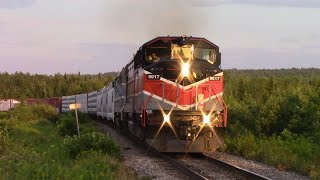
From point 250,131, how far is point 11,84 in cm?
15171

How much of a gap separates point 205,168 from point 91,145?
12.6ft

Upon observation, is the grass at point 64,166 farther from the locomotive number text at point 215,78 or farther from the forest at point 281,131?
the forest at point 281,131

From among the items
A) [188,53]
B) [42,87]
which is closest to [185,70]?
[188,53]

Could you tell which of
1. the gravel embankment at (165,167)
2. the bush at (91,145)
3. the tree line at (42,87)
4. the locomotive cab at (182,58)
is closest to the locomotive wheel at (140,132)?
the gravel embankment at (165,167)

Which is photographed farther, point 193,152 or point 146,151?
point 146,151

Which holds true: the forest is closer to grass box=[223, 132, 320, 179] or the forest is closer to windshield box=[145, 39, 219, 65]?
grass box=[223, 132, 320, 179]

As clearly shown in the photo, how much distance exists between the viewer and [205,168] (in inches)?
560

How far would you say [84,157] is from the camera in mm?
14336

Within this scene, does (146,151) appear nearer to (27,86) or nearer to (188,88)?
(188,88)

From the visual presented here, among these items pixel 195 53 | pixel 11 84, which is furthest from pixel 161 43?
pixel 11 84

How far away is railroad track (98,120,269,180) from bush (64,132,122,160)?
5.84ft

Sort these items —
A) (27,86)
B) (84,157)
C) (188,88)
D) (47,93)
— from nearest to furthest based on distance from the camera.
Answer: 1. (84,157)
2. (188,88)
3. (47,93)
4. (27,86)

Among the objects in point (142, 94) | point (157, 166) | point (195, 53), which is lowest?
point (157, 166)

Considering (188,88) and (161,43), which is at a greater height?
(161,43)
